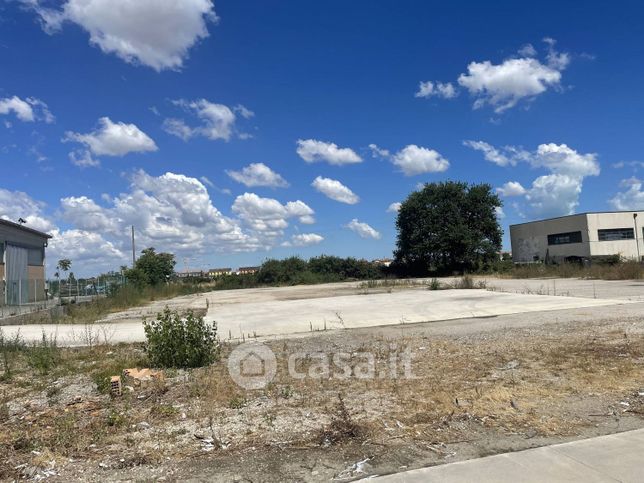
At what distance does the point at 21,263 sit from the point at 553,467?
39.8m

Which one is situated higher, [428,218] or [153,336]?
[428,218]

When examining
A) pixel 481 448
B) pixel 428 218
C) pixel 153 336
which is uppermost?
pixel 428 218

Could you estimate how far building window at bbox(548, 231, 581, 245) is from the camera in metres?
Result: 71.0

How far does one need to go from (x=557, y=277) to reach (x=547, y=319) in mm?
33496

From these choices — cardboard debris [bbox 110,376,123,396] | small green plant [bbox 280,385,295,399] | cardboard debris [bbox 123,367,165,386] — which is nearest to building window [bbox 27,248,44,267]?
cardboard debris [bbox 123,367,165,386]

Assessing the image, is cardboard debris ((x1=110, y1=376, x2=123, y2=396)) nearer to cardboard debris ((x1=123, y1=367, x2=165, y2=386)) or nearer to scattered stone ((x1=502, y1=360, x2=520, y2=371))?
cardboard debris ((x1=123, y1=367, x2=165, y2=386))

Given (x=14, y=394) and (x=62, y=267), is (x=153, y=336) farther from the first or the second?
(x=62, y=267)

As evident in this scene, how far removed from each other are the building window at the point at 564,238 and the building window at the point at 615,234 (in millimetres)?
2832

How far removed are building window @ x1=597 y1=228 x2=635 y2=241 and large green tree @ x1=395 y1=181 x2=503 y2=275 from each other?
14.3 m

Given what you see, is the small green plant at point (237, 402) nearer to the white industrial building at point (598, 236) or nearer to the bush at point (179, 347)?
the bush at point (179, 347)

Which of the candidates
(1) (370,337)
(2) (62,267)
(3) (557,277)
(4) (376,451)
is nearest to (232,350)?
(1) (370,337)

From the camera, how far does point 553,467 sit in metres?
4.25

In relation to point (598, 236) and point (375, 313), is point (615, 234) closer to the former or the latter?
point (598, 236)

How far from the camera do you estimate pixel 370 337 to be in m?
12.9
